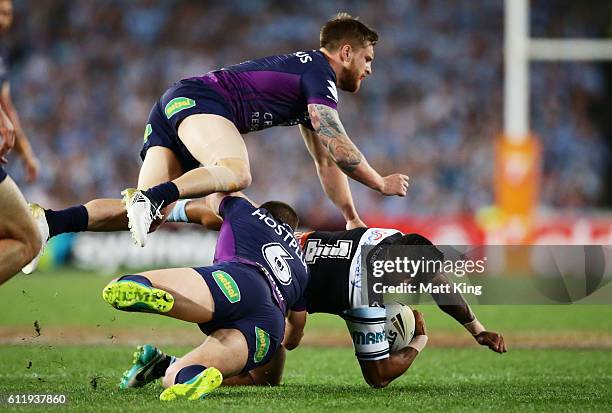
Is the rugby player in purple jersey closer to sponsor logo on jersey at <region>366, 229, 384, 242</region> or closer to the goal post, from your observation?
sponsor logo on jersey at <region>366, 229, 384, 242</region>

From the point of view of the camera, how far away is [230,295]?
16.6 feet

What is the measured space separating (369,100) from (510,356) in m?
13.1

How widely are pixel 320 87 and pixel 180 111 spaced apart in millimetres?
906

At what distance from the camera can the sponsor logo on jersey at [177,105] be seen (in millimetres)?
6297

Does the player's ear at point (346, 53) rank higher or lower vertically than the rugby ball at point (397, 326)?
higher

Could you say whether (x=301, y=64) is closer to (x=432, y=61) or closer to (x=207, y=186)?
(x=207, y=186)

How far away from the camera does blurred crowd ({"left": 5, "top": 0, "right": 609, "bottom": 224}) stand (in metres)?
18.9

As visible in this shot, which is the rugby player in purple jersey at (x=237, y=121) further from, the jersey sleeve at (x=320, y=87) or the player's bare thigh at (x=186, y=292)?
Answer: the player's bare thigh at (x=186, y=292)

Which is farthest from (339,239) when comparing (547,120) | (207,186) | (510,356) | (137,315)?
(547,120)

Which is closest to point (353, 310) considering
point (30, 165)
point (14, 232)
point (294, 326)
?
point (294, 326)

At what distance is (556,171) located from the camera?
19141 mm

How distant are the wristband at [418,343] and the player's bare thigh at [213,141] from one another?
4.69 feet

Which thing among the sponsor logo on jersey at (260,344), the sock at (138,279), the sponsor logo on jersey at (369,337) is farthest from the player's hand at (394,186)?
the sock at (138,279)

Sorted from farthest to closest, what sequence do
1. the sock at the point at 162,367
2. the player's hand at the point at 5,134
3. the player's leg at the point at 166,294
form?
the sock at the point at 162,367 < the player's hand at the point at 5,134 < the player's leg at the point at 166,294
